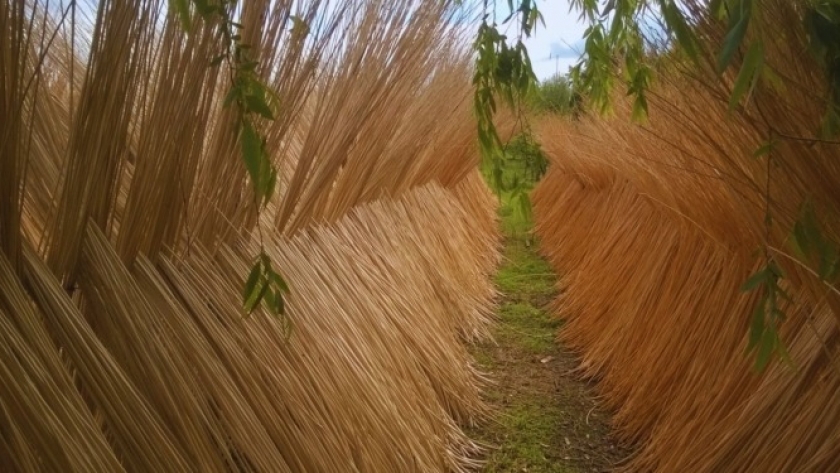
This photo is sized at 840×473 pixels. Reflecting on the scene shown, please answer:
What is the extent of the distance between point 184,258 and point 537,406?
1.30 metres

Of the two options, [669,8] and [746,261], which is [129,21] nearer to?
[669,8]

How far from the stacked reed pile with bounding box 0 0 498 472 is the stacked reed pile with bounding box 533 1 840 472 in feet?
1.77

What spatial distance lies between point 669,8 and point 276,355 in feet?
2.21

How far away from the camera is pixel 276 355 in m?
0.91

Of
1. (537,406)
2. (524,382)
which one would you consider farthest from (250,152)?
(524,382)

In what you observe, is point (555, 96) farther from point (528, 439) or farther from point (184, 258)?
point (184, 258)

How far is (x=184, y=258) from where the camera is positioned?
0.84 metres

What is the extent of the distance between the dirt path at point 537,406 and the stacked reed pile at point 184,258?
0.20m

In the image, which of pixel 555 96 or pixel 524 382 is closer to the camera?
pixel 524 382

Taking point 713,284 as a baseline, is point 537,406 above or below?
below

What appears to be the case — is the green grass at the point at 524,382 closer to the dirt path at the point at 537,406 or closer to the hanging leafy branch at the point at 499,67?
the dirt path at the point at 537,406

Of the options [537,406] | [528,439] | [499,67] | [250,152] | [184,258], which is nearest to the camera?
[250,152]

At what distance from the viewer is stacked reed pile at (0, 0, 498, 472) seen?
0.58m

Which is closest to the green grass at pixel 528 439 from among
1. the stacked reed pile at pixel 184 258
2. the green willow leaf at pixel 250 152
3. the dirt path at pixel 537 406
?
the dirt path at pixel 537 406
